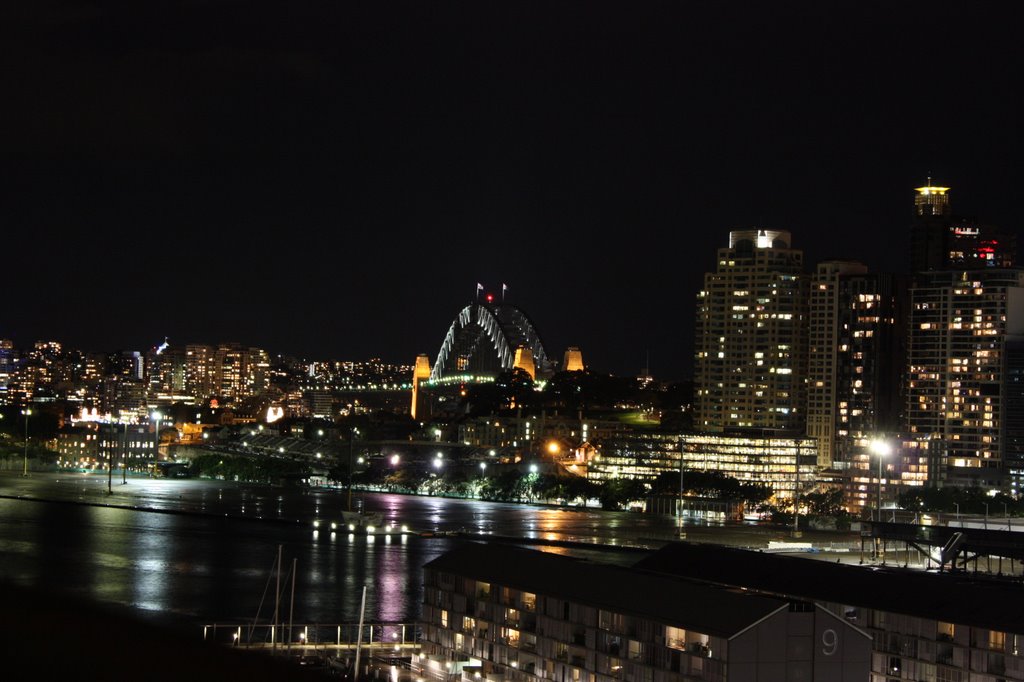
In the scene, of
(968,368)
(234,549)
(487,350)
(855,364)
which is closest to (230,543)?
(234,549)

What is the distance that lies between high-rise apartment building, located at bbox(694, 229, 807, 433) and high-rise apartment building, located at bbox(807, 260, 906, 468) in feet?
4.21

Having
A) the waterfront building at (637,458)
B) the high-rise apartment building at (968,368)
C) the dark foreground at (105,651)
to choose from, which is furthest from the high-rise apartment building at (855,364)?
the dark foreground at (105,651)

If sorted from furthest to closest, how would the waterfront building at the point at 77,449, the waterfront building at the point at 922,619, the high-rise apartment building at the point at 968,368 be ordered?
the waterfront building at the point at 77,449, the high-rise apartment building at the point at 968,368, the waterfront building at the point at 922,619

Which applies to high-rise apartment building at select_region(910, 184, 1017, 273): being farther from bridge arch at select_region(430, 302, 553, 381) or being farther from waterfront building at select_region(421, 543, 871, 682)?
waterfront building at select_region(421, 543, 871, 682)

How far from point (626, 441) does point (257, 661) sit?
157 ft

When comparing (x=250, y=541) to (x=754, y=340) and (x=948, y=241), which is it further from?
(x=948, y=241)

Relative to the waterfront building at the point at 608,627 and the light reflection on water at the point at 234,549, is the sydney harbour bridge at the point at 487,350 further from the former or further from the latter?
the waterfront building at the point at 608,627

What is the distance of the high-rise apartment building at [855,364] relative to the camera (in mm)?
47750

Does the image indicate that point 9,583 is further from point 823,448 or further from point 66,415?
point 66,415

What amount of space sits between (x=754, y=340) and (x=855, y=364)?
437 centimetres

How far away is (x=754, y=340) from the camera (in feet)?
169

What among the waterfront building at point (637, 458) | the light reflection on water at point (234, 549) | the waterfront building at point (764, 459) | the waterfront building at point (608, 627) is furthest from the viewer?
the waterfront building at point (637, 458)

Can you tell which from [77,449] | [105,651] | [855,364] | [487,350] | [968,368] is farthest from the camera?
[487,350]

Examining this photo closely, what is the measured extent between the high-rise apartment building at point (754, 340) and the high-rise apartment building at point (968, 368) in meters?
4.89
